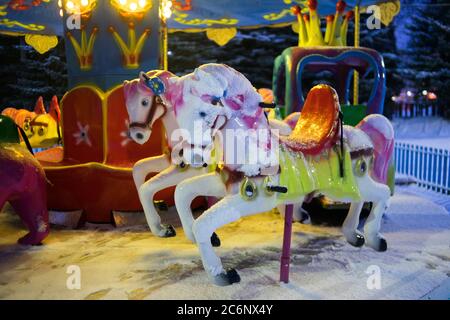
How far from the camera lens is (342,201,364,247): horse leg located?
3.98 meters

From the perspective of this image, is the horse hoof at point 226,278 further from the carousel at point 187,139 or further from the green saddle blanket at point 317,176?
the green saddle blanket at point 317,176

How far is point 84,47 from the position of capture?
5.17 m

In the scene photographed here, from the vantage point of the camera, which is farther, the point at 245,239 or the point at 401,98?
the point at 401,98

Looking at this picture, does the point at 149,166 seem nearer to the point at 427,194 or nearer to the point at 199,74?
the point at 199,74

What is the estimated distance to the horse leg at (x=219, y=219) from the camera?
2863 millimetres

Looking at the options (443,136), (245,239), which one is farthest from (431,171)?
(443,136)

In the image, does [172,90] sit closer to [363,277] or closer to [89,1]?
[363,277]

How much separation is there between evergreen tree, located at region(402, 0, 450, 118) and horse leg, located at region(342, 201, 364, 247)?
1604 cm

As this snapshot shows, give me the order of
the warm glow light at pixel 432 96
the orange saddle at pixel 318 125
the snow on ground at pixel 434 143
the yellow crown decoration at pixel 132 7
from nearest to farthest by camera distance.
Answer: the orange saddle at pixel 318 125, the yellow crown decoration at pixel 132 7, the snow on ground at pixel 434 143, the warm glow light at pixel 432 96

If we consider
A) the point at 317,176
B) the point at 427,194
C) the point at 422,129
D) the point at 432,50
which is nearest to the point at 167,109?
the point at 317,176

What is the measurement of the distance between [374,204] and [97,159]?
9.55ft

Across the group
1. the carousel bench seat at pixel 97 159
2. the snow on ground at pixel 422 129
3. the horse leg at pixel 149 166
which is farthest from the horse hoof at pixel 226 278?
the snow on ground at pixel 422 129

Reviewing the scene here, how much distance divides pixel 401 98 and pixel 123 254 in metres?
21.0

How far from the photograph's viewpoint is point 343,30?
597 centimetres
